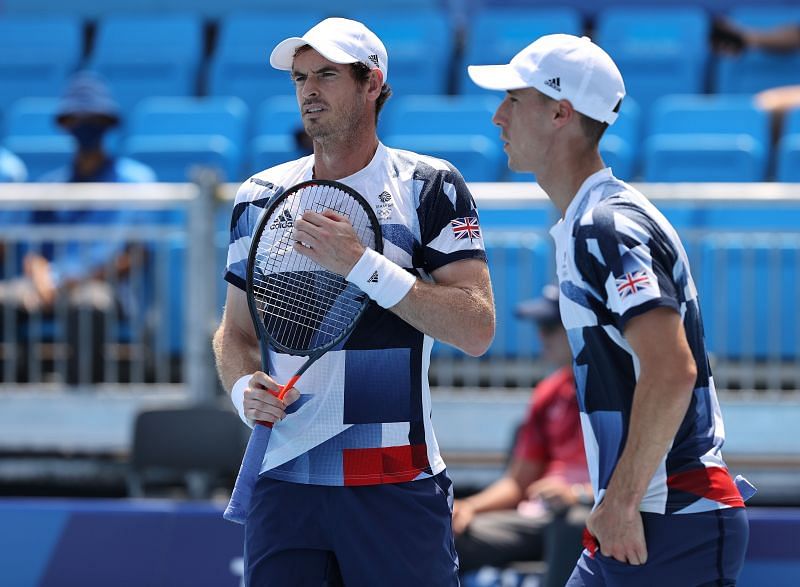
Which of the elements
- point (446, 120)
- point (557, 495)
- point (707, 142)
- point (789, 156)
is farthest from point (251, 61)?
point (557, 495)

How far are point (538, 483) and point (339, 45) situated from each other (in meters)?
2.92

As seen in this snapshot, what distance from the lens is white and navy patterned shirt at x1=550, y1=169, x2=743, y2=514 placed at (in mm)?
2789

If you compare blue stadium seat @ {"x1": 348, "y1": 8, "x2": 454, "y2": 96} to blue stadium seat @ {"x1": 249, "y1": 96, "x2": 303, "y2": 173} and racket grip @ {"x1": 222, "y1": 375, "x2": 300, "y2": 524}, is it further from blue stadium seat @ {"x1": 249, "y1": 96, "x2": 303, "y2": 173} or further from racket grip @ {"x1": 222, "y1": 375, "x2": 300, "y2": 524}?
racket grip @ {"x1": 222, "y1": 375, "x2": 300, "y2": 524}

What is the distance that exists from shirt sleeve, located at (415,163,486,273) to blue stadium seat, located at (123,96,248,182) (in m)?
5.10

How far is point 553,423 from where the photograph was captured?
19.0 feet

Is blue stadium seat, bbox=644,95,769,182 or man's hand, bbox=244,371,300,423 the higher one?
blue stadium seat, bbox=644,95,769,182

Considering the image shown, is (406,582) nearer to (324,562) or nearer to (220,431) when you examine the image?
(324,562)

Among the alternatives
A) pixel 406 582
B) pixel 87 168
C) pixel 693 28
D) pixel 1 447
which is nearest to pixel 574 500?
pixel 406 582

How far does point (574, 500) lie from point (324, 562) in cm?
235

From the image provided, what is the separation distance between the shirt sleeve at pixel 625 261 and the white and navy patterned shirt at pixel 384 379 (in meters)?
0.38

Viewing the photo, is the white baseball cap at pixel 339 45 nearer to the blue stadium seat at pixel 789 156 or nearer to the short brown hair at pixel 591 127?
the short brown hair at pixel 591 127

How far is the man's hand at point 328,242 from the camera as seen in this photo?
296cm

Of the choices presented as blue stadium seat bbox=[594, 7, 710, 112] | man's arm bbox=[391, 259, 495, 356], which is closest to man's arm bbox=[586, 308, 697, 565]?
man's arm bbox=[391, 259, 495, 356]

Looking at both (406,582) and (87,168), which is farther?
(87,168)
